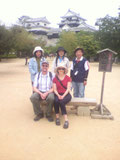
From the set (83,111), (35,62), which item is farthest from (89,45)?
(83,111)

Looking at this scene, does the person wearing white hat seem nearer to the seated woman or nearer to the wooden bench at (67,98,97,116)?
the seated woman

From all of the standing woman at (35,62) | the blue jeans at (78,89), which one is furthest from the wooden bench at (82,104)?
the standing woman at (35,62)

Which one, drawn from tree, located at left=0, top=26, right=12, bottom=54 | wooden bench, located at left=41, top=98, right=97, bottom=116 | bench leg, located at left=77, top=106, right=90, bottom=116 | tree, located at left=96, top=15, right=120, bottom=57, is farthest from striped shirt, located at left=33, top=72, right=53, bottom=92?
tree, located at left=96, top=15, right=120, bottom=57

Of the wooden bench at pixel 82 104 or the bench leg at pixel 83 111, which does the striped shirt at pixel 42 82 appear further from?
the bench leg at pixel 83 111

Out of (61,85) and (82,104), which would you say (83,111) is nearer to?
(82,104)

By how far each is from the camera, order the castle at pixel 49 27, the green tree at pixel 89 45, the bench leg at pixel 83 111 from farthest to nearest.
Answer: the castle at pixel 49 27, the green tree at pixel 89 45, the bench leg at pixel 83 111

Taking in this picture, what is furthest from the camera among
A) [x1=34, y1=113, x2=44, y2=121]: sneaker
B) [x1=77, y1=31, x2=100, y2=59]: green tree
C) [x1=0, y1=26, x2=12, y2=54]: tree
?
[x1=77, y1=31, x2=100, y2=59]: green tree

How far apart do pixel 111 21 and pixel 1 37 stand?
1317 cm

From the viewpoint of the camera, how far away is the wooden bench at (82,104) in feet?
12.5

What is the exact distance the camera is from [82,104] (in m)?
3.87

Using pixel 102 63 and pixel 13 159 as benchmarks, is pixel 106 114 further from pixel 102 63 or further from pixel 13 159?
pixel 13 159

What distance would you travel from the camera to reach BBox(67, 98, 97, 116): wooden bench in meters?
3.82

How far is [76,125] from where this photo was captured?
3518 mm

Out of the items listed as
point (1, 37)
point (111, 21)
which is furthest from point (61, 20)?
point (1, 37)
